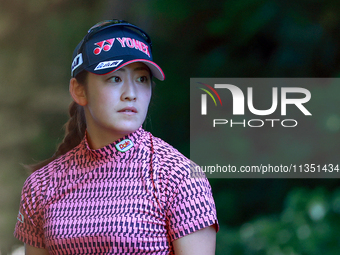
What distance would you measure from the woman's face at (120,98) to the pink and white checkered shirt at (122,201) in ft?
0.27

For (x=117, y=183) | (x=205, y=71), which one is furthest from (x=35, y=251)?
(x=205, y=71)

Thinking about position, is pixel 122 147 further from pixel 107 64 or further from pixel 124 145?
pixel 107 64

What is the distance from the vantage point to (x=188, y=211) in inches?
53.9

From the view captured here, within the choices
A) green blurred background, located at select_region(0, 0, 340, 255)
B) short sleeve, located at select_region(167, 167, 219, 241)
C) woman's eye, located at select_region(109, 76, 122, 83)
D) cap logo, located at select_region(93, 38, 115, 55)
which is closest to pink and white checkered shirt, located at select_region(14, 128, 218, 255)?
short sleeve, located at select_region(167, 167, 219, 241)

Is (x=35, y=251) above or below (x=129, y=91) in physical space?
below

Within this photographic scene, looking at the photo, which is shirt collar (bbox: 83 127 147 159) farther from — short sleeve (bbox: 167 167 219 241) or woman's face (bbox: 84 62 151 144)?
short sleeve (bbox: 167 167 219 241)

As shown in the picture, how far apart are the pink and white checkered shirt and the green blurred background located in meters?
0.69

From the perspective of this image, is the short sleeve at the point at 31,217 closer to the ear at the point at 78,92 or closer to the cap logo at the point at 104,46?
the ear at the point at 78,92

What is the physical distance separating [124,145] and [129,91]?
20cm

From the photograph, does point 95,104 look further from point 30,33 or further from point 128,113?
point 30,33

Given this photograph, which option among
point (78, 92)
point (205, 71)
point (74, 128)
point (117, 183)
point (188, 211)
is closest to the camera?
point (188, 211)

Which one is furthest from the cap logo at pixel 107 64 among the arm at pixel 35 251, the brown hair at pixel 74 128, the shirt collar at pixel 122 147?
the arm at pixel 35 251

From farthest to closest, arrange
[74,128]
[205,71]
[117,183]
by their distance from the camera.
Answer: [205,71], [74,128], [117,183]

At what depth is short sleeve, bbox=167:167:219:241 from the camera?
136 centimetres
